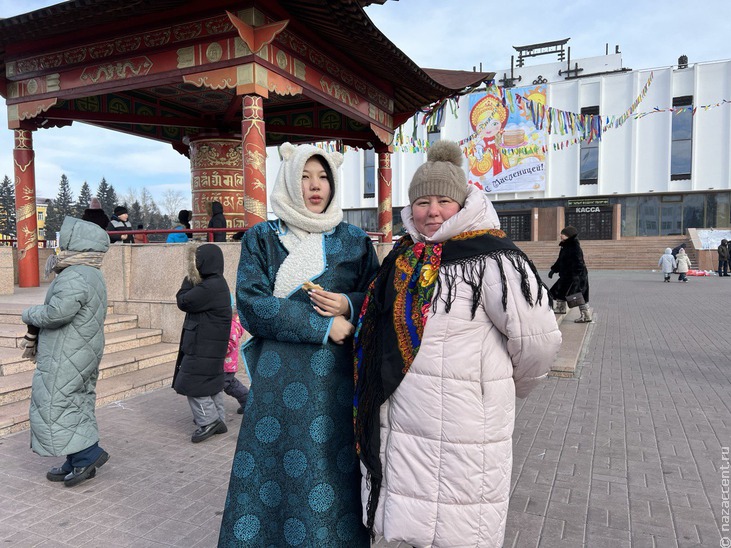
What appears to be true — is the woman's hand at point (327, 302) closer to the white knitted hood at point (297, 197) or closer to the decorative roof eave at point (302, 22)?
the white knitted hood at point (297, 197)

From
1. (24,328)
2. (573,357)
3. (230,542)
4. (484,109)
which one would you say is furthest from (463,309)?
(484,109)

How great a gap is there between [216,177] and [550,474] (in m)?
10.4

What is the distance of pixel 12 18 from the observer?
7711mm

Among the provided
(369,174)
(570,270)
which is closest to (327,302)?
(570,270)

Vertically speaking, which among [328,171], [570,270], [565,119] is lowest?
[570,270]

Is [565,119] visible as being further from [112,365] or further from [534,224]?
[112,365]

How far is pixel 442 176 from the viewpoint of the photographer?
187 centimetres

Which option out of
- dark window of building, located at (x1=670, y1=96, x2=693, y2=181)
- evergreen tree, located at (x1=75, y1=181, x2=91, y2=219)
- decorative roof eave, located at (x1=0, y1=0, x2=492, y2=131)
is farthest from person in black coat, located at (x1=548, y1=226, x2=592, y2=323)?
evergreen tree, located at (x1=75, y1=181, x2=91, y2=219)

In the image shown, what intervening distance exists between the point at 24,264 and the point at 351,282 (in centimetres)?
1064

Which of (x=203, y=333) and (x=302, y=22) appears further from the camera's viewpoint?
(x=302, y=22)

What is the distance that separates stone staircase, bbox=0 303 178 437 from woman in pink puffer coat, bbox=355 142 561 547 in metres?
4.20

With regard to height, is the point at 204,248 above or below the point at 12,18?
below

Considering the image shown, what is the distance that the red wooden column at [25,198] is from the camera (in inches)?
392

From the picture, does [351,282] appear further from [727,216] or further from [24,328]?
[727,216]
